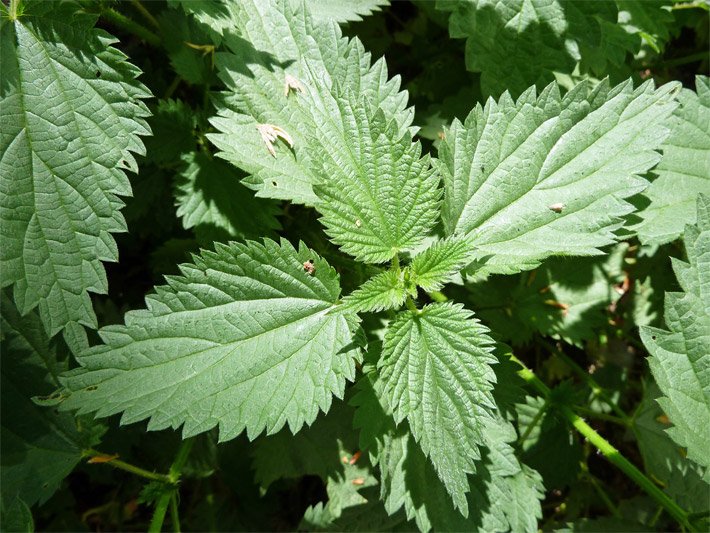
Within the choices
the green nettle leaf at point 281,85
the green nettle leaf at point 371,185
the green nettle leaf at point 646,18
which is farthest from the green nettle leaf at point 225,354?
the green nettle leaf at point 646,18

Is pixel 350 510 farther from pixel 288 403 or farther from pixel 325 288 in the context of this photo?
pixel 325 288

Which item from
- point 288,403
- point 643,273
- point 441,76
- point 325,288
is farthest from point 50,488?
point 643,273

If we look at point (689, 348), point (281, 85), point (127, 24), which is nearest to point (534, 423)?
point (689, 348)

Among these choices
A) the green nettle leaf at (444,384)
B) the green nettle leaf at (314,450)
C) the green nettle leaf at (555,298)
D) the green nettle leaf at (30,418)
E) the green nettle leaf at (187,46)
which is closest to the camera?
the green nettle leaf at (444,384)

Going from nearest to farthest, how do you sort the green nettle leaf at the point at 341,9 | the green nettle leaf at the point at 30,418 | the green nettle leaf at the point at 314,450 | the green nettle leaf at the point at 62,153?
the green nettle leaf at the point at 62,153 → the green nettle leaf at the point at 30,418 → the green nettle leaf at the point at 341,9 → the green nettle leaf at the point at 314,450

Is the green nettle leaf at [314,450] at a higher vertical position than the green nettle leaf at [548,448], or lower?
lower

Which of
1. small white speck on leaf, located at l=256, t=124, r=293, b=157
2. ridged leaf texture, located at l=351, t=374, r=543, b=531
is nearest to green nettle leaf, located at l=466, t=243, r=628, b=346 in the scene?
ridged leaf texture, located at l=351, t=374, r=543, b=531

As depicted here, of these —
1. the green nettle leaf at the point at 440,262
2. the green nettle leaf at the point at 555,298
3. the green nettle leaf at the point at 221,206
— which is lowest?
the green nettle leaf at the point at 555,298

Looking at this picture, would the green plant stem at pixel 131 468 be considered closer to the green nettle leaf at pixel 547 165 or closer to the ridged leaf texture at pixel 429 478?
the ridged leaf texture at pixel 429 478
